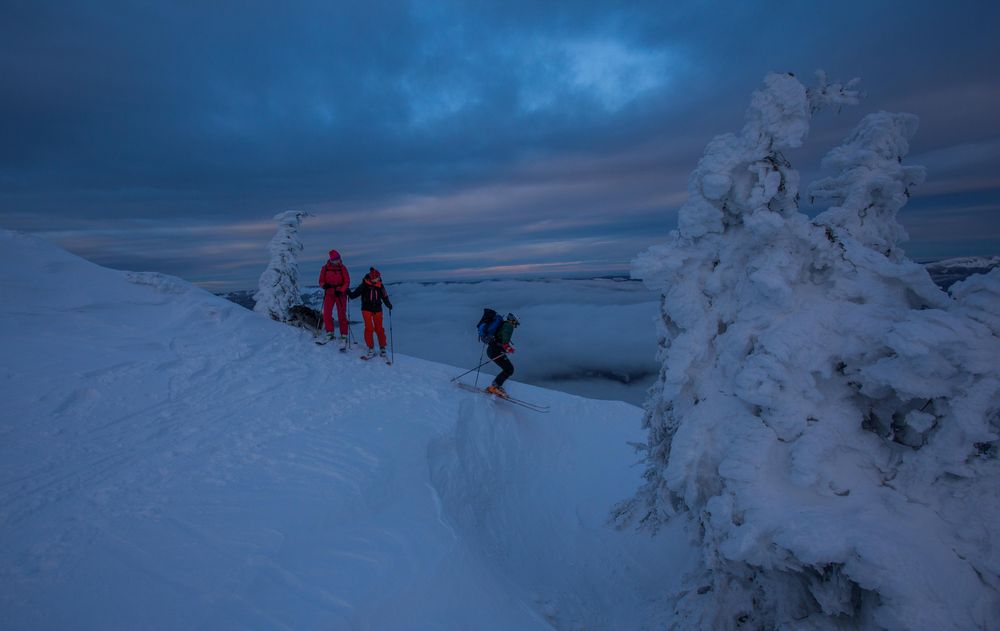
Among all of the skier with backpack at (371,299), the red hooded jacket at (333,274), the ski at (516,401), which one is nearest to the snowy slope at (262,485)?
the ski at (516,401)

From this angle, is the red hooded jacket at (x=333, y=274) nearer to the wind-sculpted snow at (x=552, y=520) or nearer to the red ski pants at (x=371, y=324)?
the red ski pants at (x=371, y=324)

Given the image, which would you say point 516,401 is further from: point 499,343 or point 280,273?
point 280,273

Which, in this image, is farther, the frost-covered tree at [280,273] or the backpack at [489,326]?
the frost-covered tree at [280,273]

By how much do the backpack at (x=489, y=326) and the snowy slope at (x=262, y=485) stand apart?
1601mm

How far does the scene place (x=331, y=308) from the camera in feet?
40.3

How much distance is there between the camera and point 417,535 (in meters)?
5.75

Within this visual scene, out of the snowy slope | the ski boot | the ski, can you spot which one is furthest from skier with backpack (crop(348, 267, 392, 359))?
the ski boot

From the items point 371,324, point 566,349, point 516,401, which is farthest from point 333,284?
point 566,349

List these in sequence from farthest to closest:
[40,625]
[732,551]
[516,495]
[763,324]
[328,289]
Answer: [328,289]
[516,495]
[763,324]
[732,551]
[40,625]

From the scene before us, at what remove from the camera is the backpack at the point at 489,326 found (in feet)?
39.6

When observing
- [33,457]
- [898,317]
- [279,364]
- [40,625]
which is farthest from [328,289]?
[898,317]

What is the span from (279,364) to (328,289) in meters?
2.64

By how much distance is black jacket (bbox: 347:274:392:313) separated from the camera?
457 inches

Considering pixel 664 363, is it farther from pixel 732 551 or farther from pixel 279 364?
pixel 279 364
